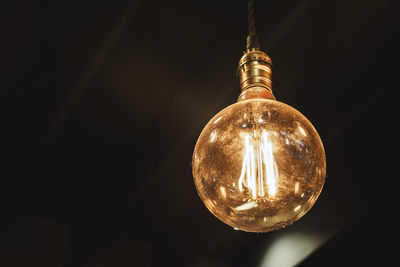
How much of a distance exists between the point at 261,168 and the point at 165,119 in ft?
4.79

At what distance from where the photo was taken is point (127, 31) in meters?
2.19

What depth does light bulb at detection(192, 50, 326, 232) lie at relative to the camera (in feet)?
3.81

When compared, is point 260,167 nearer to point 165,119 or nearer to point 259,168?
point 259,168

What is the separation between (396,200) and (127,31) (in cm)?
162

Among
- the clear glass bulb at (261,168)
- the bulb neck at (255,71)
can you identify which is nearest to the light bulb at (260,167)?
the clear glass bulb at (261,168)

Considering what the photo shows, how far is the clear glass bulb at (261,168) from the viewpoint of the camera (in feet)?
3.81

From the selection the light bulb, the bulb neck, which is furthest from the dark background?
the light bulb

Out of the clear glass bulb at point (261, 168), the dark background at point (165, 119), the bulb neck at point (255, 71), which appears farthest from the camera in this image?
the dark background at point (165, 119)

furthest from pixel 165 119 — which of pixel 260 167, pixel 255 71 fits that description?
pixel 260 167

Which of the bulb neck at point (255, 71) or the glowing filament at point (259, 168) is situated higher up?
the bulb neck at point (255, 71)

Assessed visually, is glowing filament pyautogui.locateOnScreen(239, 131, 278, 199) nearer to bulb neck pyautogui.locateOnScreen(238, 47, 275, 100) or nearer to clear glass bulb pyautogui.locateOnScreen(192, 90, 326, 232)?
clear glass bulb pyautogui.locateOnScreen(192, 90, 326, 232)

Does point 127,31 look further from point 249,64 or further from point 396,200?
point 396,200

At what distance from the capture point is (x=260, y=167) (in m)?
1.18

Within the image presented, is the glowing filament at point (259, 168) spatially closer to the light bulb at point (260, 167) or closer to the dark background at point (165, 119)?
the light bulb at point (260, 167)
